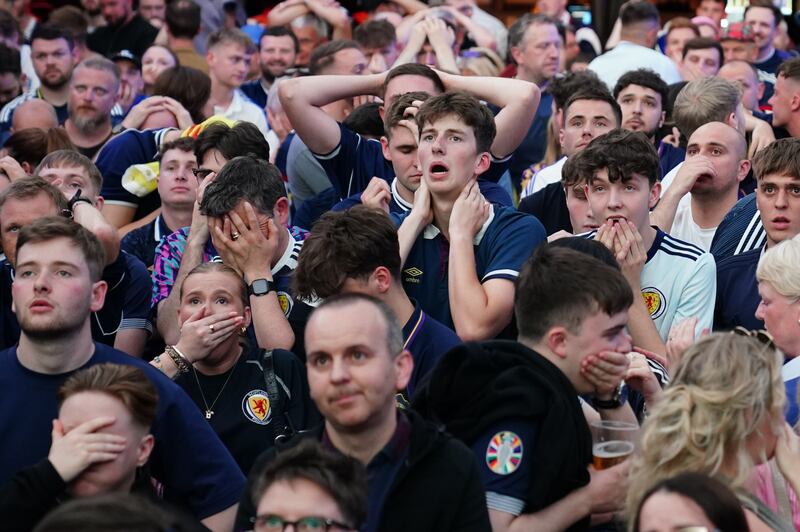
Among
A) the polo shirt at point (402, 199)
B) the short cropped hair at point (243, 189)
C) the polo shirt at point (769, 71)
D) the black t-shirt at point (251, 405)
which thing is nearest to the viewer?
the black t-shirt at point (251, 405)

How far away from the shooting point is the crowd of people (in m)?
4.05

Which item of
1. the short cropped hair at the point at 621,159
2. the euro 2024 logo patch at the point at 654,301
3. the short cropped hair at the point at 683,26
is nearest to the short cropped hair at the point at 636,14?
the short cropped hair at the point at 683,26

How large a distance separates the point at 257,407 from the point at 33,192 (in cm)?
167

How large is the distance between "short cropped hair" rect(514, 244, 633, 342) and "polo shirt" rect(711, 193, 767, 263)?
2.36 metres

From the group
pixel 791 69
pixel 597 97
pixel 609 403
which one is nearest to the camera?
pixel 609 403

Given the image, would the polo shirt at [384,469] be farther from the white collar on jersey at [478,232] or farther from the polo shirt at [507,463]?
the white collar on jersey at [478,232]

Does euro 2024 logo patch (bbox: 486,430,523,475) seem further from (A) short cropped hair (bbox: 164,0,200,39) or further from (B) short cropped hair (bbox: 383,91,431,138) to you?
(A) short cropped hair (bbox: 164,0,200,39)

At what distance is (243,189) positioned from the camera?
6.10 meters

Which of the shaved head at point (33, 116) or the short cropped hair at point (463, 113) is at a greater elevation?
the shaved head at point (33, 116)

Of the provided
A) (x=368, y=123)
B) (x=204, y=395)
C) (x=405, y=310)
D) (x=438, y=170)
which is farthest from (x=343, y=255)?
(x=368, y=123)

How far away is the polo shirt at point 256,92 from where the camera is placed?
1149cm

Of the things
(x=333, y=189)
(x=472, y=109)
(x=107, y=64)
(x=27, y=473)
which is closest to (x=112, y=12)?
(x=107, y=64)

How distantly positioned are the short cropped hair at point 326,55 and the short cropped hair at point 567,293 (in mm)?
5075

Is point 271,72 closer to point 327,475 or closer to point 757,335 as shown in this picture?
point 757,335
